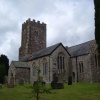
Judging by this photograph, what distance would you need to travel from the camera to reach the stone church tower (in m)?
68.5

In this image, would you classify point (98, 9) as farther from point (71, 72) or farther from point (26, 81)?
point (26, 81)

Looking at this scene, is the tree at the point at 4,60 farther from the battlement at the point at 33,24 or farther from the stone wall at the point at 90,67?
the stone wall at the point at 90,67

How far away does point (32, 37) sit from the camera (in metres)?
69.2

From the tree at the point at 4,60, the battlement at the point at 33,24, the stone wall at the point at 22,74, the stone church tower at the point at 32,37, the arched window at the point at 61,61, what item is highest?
the battlement at the point at 33,24

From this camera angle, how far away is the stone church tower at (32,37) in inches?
2697

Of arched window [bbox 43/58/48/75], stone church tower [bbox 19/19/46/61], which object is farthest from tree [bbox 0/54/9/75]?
arched window [bbox 43/58/48/75]

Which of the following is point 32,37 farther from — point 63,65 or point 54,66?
point 54,66

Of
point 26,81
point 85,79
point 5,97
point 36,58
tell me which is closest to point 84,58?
point 85,79

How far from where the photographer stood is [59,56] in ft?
160

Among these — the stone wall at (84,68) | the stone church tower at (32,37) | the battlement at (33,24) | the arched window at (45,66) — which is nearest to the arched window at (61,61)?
the stone wall at (84,68)

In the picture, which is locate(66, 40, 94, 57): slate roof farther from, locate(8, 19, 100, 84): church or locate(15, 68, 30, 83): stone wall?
locate(15, 68, 30, 83): stone wall

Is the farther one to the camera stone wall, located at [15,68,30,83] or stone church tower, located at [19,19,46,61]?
stone church tower, located at [19,19,46,61]

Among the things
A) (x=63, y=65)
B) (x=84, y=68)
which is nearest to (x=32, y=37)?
(x=63, y=65)

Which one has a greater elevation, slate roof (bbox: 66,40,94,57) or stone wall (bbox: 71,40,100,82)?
slate roof (bbox: 66,40,94,57)
